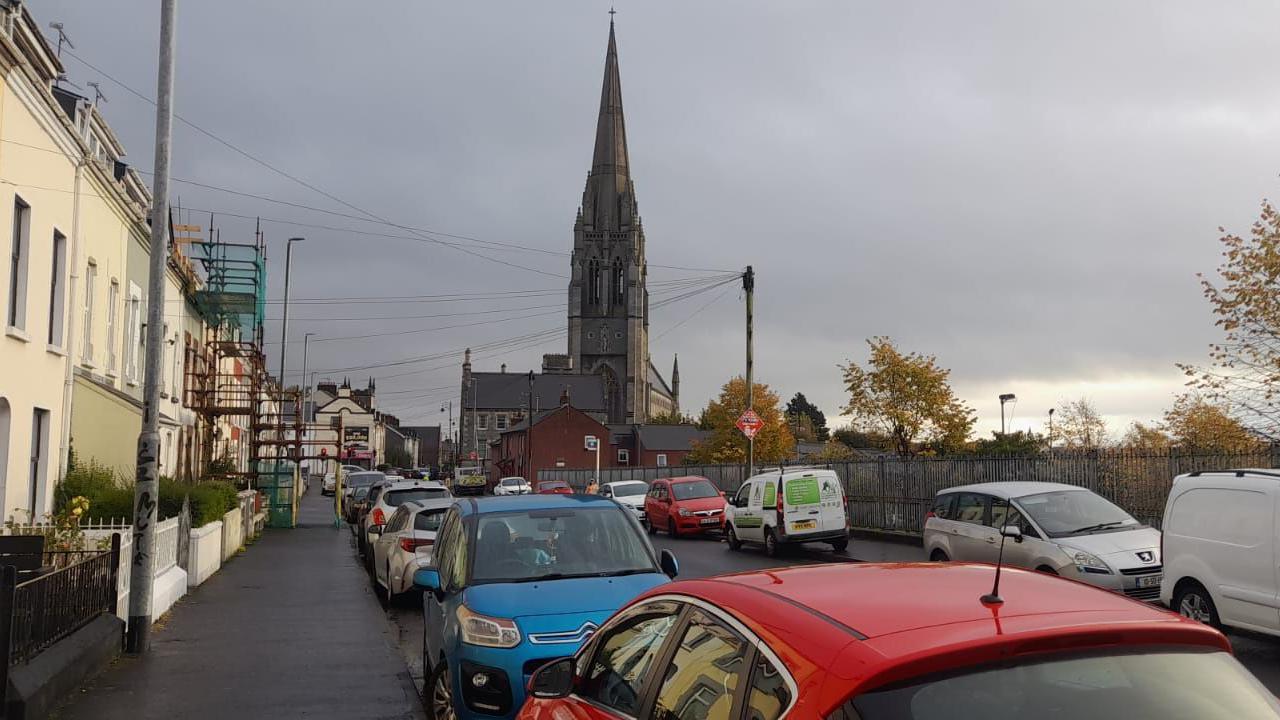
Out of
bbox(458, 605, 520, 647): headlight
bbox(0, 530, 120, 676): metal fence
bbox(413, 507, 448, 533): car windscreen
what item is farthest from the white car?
bbox(458, 605, 520, 647): headlight

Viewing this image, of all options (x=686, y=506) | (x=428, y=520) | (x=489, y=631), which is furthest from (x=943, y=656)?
(x=686, y=506)

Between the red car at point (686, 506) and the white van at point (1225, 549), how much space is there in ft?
61.7

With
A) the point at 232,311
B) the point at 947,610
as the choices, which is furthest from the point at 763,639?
the point at 232,311

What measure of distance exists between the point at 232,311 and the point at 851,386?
23.9 metres

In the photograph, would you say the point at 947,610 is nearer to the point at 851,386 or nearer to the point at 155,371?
the point at 155,371

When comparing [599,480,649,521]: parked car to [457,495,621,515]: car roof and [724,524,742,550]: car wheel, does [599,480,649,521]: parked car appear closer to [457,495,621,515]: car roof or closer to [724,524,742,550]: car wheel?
[724,524,742,550]: car wheel

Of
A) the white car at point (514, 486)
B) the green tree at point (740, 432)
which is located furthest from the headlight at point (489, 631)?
the green tree at point (740, 432)

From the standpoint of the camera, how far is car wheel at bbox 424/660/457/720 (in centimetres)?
778

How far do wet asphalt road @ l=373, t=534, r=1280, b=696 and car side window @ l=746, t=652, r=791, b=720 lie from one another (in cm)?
751

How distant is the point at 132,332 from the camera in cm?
2205

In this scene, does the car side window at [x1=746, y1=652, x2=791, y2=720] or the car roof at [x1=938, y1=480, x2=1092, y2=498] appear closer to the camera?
the car side window at [x1=746, y1=652, x2=791, y2=720]

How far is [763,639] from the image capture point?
3.29 metres

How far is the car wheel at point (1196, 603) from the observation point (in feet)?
35.9

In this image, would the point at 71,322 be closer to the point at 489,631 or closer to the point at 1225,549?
the point at 489,631
